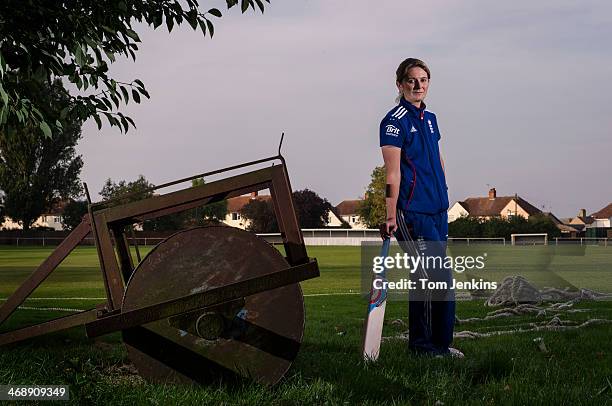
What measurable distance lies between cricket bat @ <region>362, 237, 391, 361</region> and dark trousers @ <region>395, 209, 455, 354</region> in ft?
0.76

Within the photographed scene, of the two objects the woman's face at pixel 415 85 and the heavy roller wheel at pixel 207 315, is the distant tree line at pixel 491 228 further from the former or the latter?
the heavy roller wheel at pixel 207 315

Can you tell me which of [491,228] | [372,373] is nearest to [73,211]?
[491,228]

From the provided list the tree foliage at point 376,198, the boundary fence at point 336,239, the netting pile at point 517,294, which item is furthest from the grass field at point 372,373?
the tree foliage at point 376,198

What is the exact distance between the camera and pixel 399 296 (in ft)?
49.0

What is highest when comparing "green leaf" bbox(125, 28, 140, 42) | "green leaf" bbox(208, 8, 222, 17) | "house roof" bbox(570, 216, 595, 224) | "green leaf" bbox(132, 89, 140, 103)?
"green leaf" bbox(208, 8, 222, 17)

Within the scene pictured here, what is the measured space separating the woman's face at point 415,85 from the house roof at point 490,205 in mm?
114688

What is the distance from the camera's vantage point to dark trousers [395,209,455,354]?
623 centimetres

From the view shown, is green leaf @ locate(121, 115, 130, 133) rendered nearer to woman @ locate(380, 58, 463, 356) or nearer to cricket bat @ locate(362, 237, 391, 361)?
woman @ locate(380, 58, 463, 356)

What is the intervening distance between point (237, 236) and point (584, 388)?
117 inches

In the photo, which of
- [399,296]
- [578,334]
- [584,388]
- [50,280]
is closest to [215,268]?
[584,388]

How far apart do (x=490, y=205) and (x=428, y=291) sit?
119045mm

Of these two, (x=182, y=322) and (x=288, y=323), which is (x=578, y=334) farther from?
(x=182, y=322)

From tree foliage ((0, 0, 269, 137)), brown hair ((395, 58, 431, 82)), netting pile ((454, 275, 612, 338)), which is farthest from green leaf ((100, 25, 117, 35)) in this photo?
netting pile ((454, 275, 612, 338))

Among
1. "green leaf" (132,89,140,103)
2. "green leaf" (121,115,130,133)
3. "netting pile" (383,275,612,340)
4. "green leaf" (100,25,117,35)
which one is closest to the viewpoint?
"green leaf" (100,25,117,35)
